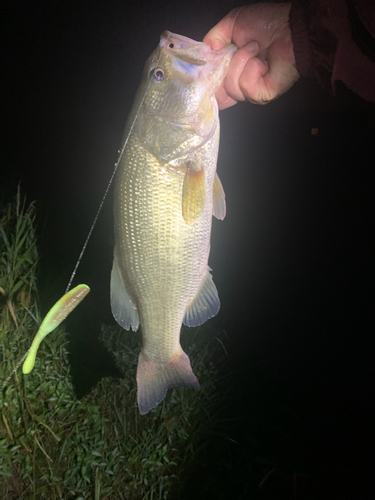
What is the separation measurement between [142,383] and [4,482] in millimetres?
1253

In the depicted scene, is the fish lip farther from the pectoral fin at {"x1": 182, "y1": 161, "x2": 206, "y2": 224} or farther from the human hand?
the pectoral fin at {"x1": 182, "y1": 161, "x2": 206, "y2": 224}

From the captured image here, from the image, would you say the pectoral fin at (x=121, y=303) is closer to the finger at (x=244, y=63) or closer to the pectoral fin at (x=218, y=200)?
the pectoral fin at (x=218, y=200)

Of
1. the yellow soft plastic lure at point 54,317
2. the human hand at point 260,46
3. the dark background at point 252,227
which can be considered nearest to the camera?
the yellow soft plastic lure at point 54,317

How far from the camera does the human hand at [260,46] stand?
1311 millimetres

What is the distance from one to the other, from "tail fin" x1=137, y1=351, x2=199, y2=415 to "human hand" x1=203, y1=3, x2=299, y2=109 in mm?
1561

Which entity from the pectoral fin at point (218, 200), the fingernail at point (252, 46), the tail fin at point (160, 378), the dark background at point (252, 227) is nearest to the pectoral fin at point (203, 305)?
the tail fin at point (160, 378)

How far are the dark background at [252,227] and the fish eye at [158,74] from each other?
1706 mm

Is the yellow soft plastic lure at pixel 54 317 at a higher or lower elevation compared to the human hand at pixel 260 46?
lower

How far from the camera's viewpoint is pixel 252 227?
320cm

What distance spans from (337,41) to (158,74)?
33.0 inches

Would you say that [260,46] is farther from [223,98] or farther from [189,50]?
[189,50]

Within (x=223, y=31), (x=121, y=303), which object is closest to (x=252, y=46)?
(x=223, y=31)

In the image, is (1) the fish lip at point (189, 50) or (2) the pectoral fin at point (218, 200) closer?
(1) the fish lip at point (189, 50)

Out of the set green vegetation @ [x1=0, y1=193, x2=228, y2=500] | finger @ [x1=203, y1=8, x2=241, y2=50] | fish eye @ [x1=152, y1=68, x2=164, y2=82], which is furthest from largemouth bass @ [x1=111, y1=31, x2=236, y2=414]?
green vegetation @ [x1=0, y1=193, x2=228, y2=500]
